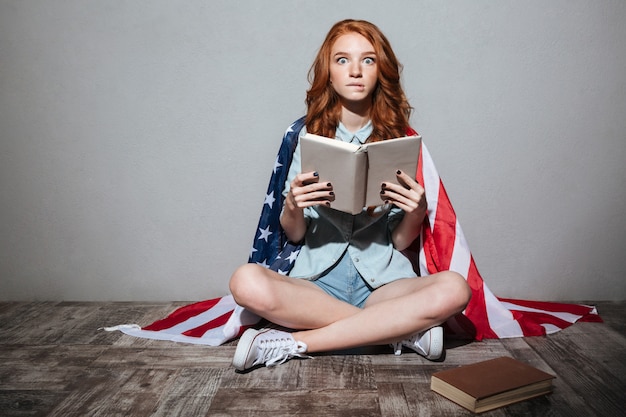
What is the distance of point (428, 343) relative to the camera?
1656mm

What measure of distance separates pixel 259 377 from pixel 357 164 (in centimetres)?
63

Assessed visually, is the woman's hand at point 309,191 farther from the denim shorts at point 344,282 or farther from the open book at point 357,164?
the denim shorts at point 344,282

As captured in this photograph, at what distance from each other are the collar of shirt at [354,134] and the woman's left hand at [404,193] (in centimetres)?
28

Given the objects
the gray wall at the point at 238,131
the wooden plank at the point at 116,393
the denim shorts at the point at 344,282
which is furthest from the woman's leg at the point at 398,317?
the gray wall at the point at 238,131

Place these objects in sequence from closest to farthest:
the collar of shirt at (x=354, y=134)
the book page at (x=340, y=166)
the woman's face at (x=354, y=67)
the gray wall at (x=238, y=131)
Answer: the book page at (x=340, y=166), the woman's face at (x=354, y=67), the collar of shirt at (x=354, y=134), the gray wall at (x=238, y=131)

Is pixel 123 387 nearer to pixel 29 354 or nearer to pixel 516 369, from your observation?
pixel 29 354

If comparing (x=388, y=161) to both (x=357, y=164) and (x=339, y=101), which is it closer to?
(x=357, y=164)

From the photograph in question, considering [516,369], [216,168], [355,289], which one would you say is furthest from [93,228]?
[516,369]

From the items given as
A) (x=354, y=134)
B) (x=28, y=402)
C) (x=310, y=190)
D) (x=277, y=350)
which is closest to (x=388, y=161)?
(x=310, y=190)

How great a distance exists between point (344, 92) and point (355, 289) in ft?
2.02

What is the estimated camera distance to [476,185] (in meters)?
2.30

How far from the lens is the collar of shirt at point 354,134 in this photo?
1900 millimetres

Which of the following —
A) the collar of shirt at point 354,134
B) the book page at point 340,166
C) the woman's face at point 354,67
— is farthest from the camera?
the collar of shirt at point 354,134

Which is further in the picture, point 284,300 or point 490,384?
point 284,300
